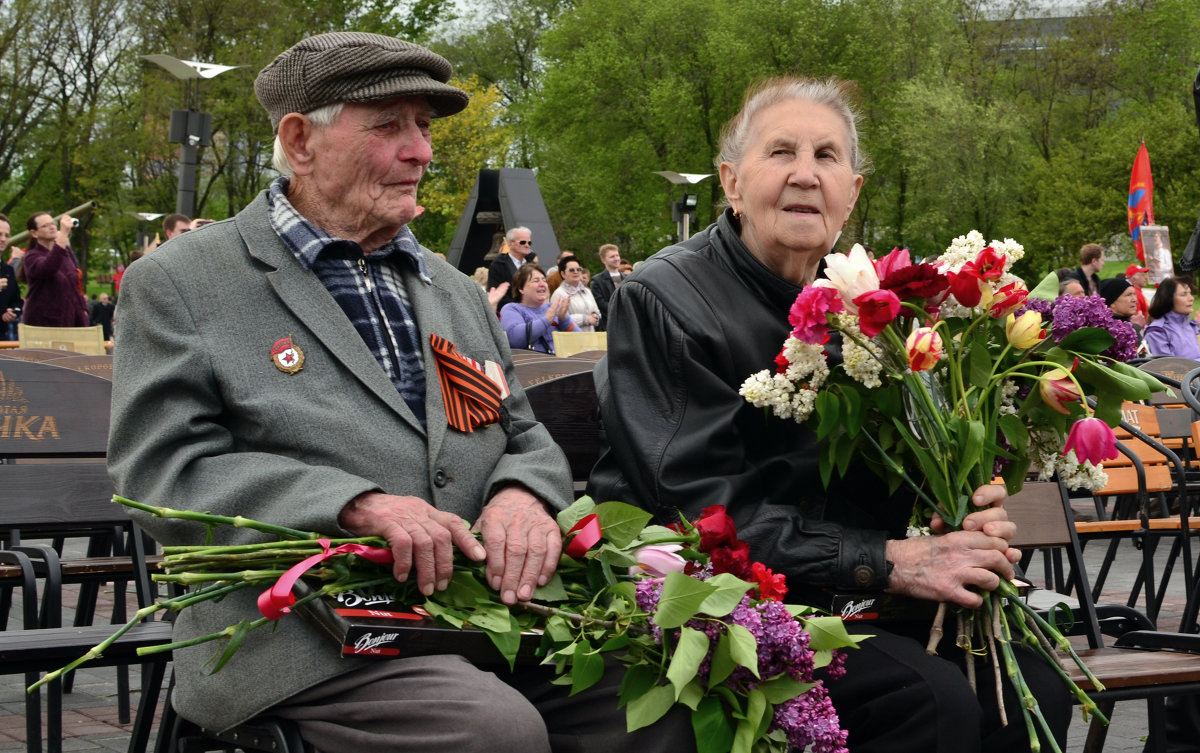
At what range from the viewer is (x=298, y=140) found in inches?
124

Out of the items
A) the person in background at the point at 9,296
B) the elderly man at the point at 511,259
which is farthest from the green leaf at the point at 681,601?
the person in background at the point at 9,296

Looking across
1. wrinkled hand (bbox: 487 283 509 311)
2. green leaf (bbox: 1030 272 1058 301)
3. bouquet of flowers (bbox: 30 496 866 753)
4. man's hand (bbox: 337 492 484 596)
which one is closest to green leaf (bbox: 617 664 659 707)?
bouquet of flowers (bbox: 30 496 866 753)

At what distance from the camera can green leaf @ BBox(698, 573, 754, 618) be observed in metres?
2.41

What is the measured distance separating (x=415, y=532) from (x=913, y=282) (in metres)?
1.11

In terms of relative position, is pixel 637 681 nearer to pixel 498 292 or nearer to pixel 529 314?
pixel 529 314

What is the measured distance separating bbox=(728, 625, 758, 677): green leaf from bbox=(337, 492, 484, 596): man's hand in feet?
1.84

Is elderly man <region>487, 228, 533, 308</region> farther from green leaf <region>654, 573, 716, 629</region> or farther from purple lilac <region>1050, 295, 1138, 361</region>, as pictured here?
green leaf <region>654, 573, 716, 629</region>

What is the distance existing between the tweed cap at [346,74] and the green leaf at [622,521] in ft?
3.47

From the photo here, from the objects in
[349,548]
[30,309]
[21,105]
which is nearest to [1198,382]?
[349,548]

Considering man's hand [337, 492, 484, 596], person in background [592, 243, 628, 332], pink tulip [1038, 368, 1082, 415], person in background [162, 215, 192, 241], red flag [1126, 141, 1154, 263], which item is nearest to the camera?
man's hand [337, 492, 484, 596]

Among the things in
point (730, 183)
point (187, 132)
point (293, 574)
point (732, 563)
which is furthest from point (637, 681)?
point (187, 132)

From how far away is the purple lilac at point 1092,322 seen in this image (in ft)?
9.52

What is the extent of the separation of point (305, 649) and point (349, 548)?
0.75 feet

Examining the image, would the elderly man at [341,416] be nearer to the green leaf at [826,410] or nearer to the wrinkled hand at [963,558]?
the green leaf at [826,410]
